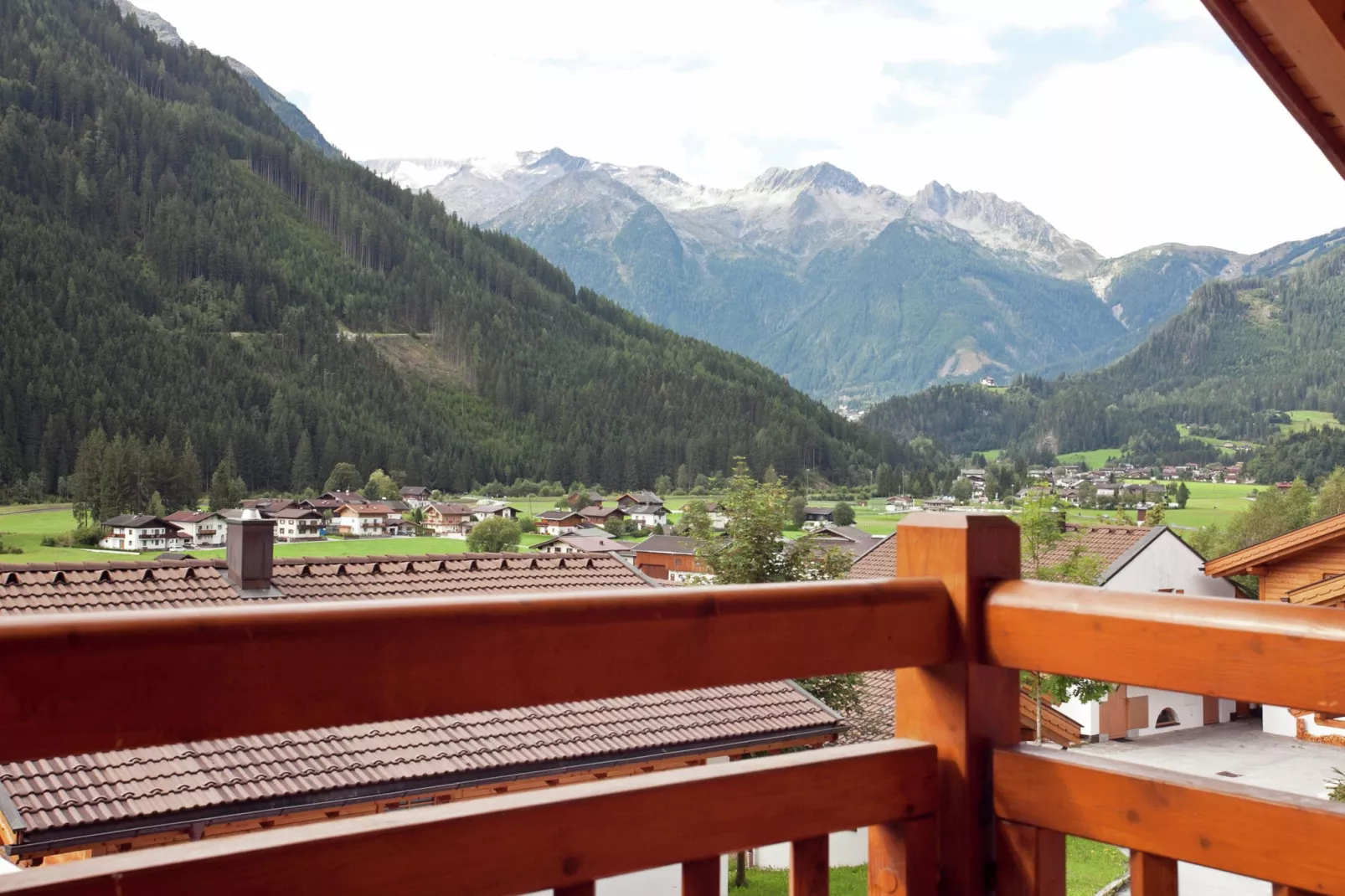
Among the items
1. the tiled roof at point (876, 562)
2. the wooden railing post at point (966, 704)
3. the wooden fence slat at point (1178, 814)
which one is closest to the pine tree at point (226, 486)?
the tiled roof at point (876, 562)

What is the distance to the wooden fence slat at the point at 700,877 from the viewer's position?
107 cm

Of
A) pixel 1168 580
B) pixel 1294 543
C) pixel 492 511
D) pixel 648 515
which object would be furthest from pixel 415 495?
pixel 1294 543

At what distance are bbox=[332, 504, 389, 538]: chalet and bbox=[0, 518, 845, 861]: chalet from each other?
163 feet

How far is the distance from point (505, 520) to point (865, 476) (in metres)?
44.3

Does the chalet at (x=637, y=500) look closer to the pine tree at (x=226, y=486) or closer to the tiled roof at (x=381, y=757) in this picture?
the pine tree at (x=226, y=486)

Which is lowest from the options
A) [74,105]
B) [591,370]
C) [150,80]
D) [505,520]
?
[505,520]

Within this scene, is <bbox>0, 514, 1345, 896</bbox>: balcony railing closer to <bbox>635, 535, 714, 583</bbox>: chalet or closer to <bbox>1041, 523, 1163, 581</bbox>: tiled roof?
<bbox>1041, 523, 1163, 581</bbox>: tiled roof

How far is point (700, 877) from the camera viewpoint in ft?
3.55

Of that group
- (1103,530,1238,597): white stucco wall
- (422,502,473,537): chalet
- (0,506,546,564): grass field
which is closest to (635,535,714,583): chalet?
(0,506,546,564): grass field

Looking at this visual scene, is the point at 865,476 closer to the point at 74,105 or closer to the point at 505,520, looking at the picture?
the point at 505,520

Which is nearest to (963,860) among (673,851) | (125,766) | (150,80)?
(673,851)

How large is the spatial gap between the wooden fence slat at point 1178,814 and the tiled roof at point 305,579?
21.7ft

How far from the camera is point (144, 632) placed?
2.58ft

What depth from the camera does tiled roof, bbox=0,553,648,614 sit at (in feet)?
29.1
